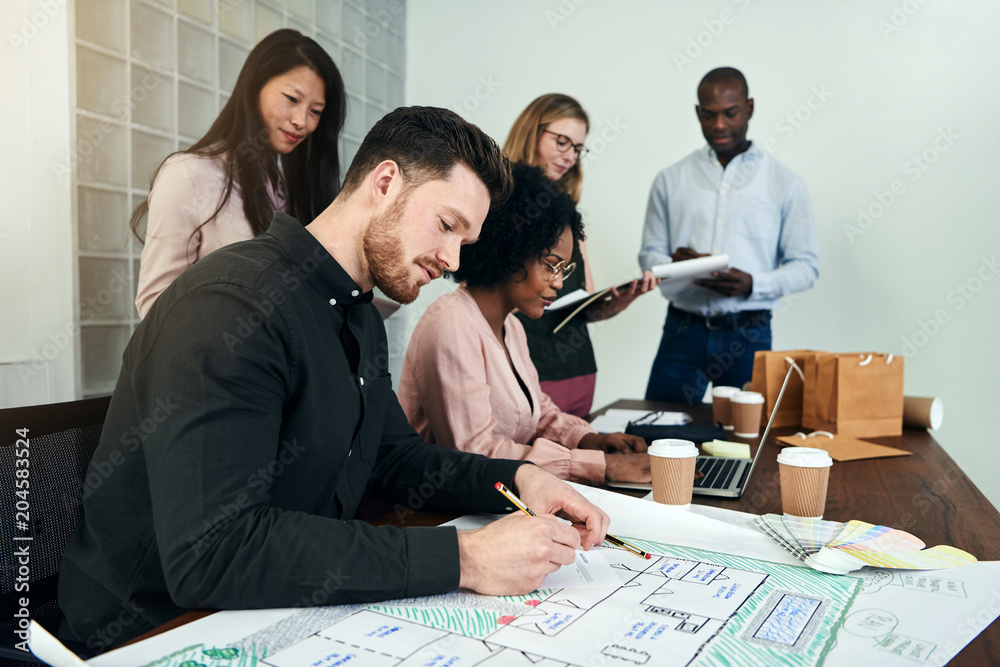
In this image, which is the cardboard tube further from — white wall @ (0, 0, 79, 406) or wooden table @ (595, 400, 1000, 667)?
white wall @ (0, 0, 79, 406)

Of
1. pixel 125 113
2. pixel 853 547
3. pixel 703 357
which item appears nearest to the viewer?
pixel 853 547

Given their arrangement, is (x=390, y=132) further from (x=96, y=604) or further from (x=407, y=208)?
(x=96, y=604)

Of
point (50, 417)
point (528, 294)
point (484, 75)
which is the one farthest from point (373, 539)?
point (484, 75)

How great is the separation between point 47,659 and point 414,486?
61cm

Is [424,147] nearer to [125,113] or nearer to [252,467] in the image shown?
[252,467]

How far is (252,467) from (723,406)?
1514 mm

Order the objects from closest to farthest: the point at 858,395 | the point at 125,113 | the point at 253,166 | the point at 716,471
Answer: the point at 716,471 → the point at 858,395 → the point at 253,166 → the point at 125,113

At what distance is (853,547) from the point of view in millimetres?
905

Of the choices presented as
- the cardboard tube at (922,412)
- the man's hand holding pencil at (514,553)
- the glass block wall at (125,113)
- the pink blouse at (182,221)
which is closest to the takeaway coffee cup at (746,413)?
the cardboard tube at (922,412)

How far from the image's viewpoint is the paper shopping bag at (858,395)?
73.0 inches

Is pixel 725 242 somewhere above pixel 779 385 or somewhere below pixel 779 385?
above

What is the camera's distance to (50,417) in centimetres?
99

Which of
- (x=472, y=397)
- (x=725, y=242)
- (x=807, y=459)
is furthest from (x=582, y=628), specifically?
(x=725, y=242)

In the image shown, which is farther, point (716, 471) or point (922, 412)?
point (922, 412)
